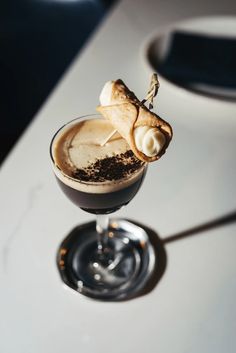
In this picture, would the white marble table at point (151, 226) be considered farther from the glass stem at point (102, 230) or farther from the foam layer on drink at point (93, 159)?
the foam layer on drink at point (93, 159)

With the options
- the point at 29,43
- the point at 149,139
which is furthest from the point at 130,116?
the point at 29,43

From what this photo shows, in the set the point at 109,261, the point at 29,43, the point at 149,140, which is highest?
the point at 149,140

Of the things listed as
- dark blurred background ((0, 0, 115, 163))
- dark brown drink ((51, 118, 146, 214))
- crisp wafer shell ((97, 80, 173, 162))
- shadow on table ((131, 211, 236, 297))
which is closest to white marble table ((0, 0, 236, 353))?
shadow on table ((131, 211, 236, 297))

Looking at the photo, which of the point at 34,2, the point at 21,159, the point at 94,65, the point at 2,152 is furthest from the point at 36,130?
the point at 34,2

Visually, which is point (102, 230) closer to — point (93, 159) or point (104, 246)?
point (104, 246)

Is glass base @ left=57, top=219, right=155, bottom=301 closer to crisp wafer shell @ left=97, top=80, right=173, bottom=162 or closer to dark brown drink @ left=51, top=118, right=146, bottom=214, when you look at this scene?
dark brown drink @ left=51, top=118, right=146, bottom=214

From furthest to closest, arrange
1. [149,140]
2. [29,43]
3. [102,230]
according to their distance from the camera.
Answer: [29,43] < [102,230] < [149,140]
